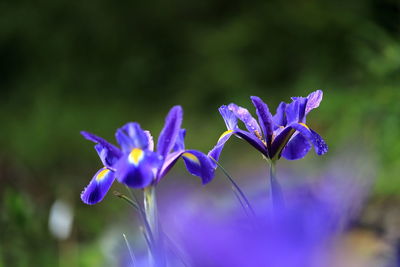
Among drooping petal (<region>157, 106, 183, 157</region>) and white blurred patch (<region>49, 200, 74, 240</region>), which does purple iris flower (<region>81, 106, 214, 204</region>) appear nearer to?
drooping petal (<region>157, 106, 183, 157</region>)

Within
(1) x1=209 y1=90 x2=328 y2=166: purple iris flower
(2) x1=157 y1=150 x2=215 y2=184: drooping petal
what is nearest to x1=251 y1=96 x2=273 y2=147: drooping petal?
(1) x1=209 y1=90 x2=328 y2=166: purple iris flower

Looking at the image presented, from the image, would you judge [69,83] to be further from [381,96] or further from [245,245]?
[245,245]

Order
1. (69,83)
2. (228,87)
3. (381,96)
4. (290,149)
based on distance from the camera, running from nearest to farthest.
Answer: (290,149)
(381,96)
(228,87)
(69,83)

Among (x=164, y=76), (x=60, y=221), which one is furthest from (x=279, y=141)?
(x=164, y=76)

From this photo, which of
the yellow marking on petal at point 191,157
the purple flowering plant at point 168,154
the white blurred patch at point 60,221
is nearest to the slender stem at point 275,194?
the purple flowering plant at point 168,154

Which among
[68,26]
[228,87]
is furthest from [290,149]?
[68,26]

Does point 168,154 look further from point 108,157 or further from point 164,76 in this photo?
point 164,76
